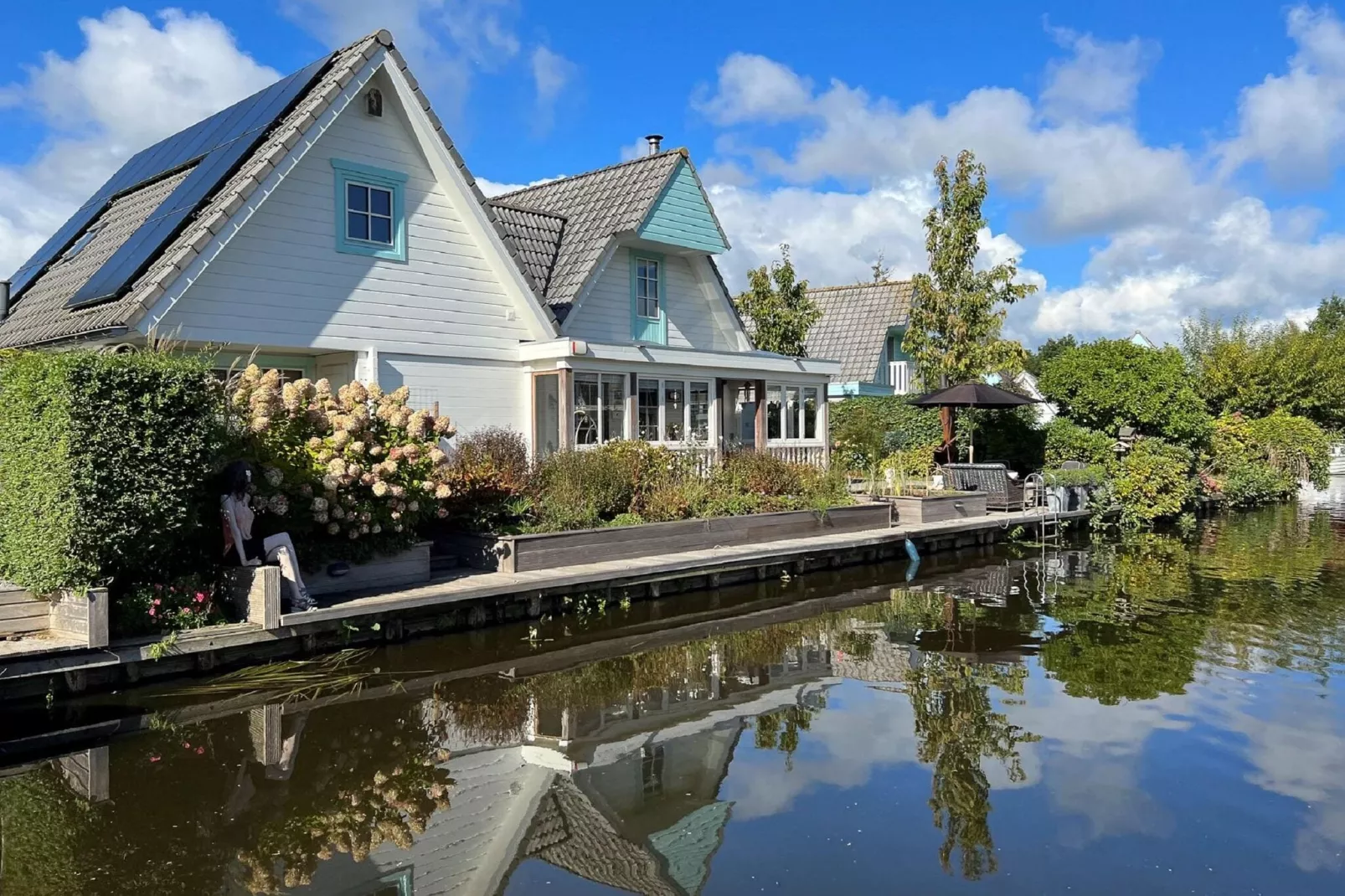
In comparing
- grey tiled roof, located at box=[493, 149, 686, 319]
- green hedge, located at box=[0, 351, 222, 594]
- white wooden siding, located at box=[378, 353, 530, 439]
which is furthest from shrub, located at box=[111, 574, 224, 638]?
grey tiled roof, located at box=[493, 149, 686, 319]

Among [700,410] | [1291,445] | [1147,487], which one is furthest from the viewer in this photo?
[1291,445]

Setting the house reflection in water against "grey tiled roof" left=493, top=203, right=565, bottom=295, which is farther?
"grey tiled roof" left=493, top=203, right=565, bottom=295

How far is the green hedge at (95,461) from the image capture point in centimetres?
833

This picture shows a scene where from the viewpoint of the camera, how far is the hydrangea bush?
34.0ft

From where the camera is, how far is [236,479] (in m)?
9.55

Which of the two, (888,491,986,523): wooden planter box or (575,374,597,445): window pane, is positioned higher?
(575,374,597,445): window pane

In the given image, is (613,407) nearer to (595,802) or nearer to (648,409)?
(648,409)

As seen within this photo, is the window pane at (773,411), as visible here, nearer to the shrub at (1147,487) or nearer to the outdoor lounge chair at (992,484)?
the outdoor lounge chair at (992,484)

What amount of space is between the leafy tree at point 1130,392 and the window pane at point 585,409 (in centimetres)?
1574

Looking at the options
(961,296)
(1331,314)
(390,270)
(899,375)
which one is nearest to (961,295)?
(961,296)

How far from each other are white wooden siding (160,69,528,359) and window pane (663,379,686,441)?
3198mm

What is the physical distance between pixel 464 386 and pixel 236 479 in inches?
259

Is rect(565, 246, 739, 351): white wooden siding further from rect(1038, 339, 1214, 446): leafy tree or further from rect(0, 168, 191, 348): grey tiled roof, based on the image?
rect(1038, 339, 1214, 446): leafy tree

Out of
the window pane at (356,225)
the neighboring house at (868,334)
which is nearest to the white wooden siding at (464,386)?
the window pane at (356,225)
